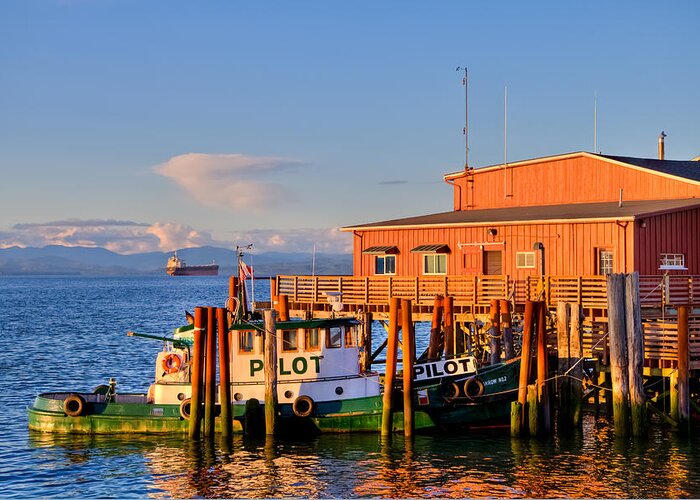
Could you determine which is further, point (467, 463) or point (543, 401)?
point (543, 401)

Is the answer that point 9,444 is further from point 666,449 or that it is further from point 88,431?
point 666,449

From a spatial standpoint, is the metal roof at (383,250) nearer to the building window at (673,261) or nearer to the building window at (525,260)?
the building window at (525,260)

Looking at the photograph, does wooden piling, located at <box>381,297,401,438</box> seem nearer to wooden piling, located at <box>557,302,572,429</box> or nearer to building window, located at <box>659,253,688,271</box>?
wooden piling, located at <box>557,302,572,429</box>

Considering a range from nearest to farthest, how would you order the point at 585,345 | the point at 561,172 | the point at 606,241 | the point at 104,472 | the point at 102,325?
1. the point at 104,472
2. the point at 585,345
3. the point at 606,241
4. the point at 561,172
5. the point at 102,325

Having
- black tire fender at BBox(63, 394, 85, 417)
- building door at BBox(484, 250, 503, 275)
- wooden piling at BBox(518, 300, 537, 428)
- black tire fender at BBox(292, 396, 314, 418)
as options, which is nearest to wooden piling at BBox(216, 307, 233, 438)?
black tire fender at BBox(292, 396, 314, 418)

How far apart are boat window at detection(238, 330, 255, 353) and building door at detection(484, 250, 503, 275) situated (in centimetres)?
1404

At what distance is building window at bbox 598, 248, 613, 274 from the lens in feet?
123

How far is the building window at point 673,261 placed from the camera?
3769 centimetres

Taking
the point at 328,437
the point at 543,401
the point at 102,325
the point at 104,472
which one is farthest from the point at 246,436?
the point at 102,325

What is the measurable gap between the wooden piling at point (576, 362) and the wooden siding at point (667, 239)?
7.89 m

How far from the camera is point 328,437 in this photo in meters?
30.2

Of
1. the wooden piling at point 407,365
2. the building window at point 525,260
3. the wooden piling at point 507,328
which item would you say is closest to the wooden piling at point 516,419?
the wooden piling at point 407,365

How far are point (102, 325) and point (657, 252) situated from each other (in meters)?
63.8

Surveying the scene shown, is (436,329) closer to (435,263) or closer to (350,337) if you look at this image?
(350,337)
